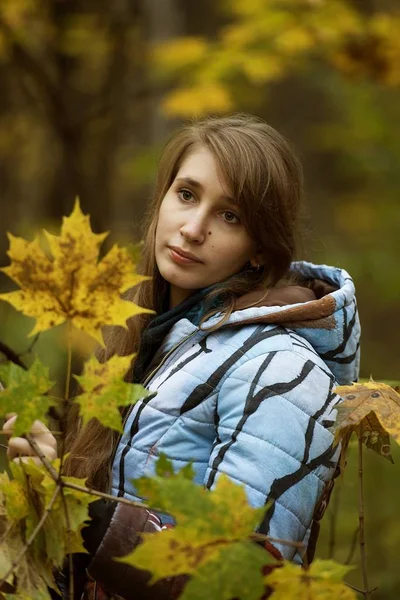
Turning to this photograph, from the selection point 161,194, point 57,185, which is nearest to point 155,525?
point 161,194

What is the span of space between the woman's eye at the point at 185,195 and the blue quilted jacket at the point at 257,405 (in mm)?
318

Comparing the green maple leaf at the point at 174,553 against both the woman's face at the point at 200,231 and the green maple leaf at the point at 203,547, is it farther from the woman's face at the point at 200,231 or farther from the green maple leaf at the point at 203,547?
the woman's face at the point at 200,231

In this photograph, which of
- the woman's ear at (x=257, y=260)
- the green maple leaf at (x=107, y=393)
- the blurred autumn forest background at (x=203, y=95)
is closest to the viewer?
the green maple leaf at (x=107, y=393)

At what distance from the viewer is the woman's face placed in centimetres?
197

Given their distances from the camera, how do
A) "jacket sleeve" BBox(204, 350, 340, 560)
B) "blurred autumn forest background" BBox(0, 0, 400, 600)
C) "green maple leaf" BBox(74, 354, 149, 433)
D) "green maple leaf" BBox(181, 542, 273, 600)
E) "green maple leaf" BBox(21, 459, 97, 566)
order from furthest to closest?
1. "blurred autumn forest background" BBox(0, 0, 400, 600)
2. "jacket sleeve" BBox(204, 350, 340, 560)
3. "green maple leaf" BBox(21, 459, 97, 566)
4. "green maple leaf" BBox(74, 354, 149, 433)
5. "green maple leaf" BBox(181, 542, 273, 600)

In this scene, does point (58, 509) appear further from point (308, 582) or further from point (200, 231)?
point (200, 231)

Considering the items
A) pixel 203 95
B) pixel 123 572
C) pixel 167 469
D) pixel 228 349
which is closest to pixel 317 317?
pixel 228 349

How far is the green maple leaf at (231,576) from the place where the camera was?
3.38 ft

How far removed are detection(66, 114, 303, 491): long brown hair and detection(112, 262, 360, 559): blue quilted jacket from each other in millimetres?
93

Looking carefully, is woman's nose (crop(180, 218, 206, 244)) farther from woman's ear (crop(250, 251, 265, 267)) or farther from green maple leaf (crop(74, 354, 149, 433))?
green maple leaf (crop(74, 354, 149, 433))

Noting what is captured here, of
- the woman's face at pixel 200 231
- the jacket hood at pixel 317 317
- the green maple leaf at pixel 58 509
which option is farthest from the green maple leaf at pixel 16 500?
the woman's face at pixel 200 231

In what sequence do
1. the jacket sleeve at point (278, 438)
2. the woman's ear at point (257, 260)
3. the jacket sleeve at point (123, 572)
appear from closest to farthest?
the jacket sleeve at point (123, 572)
the jacket sleeve at point (278, 438)
the woman's ear at point (257, 260)

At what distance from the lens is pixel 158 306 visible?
2221 mm

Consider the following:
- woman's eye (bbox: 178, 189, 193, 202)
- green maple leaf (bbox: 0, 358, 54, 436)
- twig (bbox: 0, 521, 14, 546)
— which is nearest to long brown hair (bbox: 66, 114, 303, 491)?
woman's eye (bbox: 178, 189, 193, 202)
